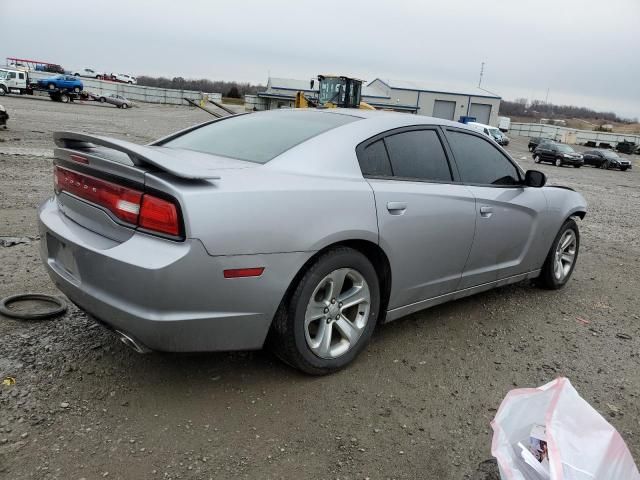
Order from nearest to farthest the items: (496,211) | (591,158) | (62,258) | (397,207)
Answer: (62,258) < (397,207) < (496,211) < (591,158)

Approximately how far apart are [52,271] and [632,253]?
22.9 ft

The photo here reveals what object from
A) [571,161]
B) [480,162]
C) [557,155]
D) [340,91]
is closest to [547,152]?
[557,155]

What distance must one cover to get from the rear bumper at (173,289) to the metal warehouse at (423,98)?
59.1 meters

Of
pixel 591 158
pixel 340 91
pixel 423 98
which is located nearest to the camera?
pixel 340 91

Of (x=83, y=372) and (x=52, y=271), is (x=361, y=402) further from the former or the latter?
(x=52, y=271)

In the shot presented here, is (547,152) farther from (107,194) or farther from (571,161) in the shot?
(107,194)

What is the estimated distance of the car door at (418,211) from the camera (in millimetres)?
3146

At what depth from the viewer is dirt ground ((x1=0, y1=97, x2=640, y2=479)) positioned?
2.31 m

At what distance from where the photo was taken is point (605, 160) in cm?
3459

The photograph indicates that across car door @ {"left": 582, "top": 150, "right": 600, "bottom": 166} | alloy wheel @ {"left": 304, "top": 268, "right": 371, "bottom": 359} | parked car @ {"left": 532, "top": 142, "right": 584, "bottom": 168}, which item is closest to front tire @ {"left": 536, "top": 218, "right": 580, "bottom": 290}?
alloy wheel @ {"left": 304, "top": 268, "right": 371, "bottom": 359}

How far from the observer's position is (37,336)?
320 centimetres

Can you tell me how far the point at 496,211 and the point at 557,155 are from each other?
31.6 m

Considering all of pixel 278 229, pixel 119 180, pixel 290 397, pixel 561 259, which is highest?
pixel 119 180

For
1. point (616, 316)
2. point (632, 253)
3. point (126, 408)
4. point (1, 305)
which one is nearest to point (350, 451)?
point (126, 408)
